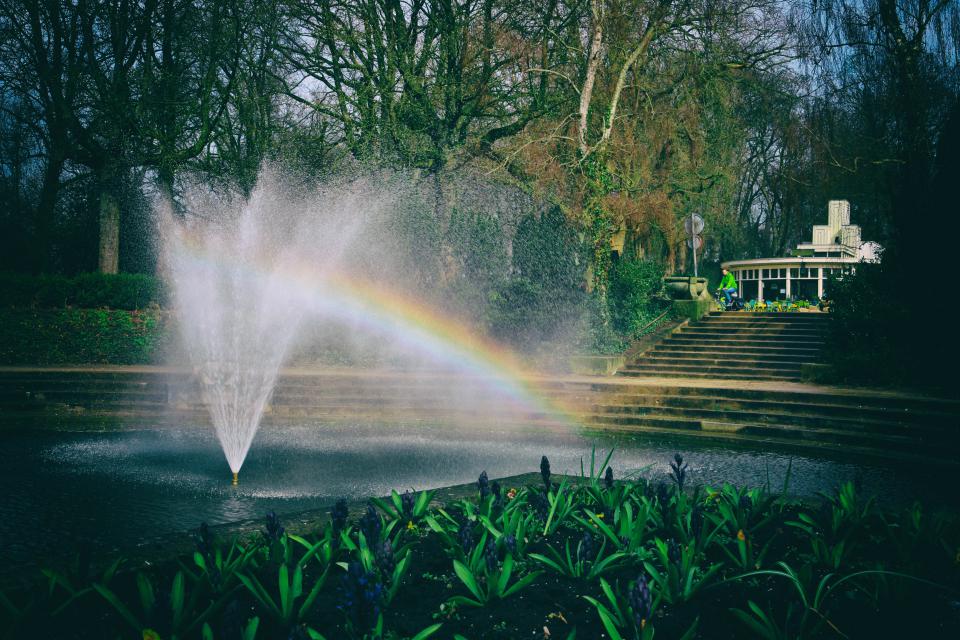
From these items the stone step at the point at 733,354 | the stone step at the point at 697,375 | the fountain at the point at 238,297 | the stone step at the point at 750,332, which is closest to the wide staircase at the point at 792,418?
the stone step at the point at 697,375

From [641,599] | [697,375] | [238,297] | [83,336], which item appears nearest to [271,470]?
[641,599]

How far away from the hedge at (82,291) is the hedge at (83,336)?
453 millimetres

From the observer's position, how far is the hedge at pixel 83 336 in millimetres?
16375

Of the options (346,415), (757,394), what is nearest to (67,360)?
(346,415)

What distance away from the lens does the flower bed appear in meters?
3.14

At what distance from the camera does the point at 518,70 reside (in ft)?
65.6

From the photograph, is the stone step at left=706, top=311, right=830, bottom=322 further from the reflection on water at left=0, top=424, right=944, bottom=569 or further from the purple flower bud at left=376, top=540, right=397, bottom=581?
the purple flower bud at left=376, top=540, right=397, bottom=581

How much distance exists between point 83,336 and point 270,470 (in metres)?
11.1

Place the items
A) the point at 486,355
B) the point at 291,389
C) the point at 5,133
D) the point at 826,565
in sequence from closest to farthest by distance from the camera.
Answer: the point at 826,565, the point at 291,389, the point at 486,355, the point at 5,133

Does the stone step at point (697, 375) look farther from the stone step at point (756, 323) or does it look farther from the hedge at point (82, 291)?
the hedge at point (82, 291)

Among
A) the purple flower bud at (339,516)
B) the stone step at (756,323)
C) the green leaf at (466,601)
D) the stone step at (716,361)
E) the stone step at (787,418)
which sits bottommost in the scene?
the stone step at (787,418)

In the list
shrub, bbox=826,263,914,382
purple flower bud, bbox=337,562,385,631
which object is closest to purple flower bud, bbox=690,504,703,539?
purple flower bud, bbox=337,562,385,631

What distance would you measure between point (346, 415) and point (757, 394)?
771cm

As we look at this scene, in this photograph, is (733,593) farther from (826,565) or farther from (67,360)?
(67,360)
